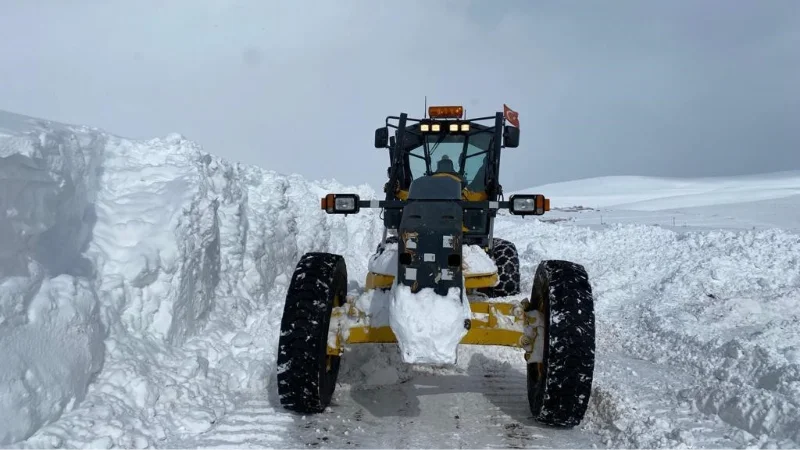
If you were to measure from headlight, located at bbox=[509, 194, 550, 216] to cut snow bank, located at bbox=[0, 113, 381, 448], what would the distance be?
2.30 metres

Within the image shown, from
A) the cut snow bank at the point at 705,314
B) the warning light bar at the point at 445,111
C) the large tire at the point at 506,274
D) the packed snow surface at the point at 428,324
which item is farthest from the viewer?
the large tire at the point at 506,274

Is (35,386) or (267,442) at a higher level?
(35,386)

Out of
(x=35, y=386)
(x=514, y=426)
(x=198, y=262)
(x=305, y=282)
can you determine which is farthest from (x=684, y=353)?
(x=35, y=386)

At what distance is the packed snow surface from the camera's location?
3533mm

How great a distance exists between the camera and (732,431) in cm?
397

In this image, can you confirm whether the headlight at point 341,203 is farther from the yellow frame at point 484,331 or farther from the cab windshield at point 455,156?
the cab windshield at point 455,156

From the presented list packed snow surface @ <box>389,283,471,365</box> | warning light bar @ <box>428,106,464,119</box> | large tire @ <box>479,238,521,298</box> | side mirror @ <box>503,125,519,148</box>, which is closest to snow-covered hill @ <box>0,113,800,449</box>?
packed snow surface @ <box>389,283,471,365</box>

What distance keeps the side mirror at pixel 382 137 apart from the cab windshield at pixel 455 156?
32 centimetres

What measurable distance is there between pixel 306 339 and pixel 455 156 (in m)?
2.97

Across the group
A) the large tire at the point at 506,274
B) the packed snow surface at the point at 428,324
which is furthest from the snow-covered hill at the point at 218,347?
the large tire at the point at 506,274

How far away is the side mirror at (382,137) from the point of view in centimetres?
629

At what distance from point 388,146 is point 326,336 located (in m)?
2.70

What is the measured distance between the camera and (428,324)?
3559mm

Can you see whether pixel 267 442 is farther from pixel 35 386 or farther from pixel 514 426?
pixel 514 426
